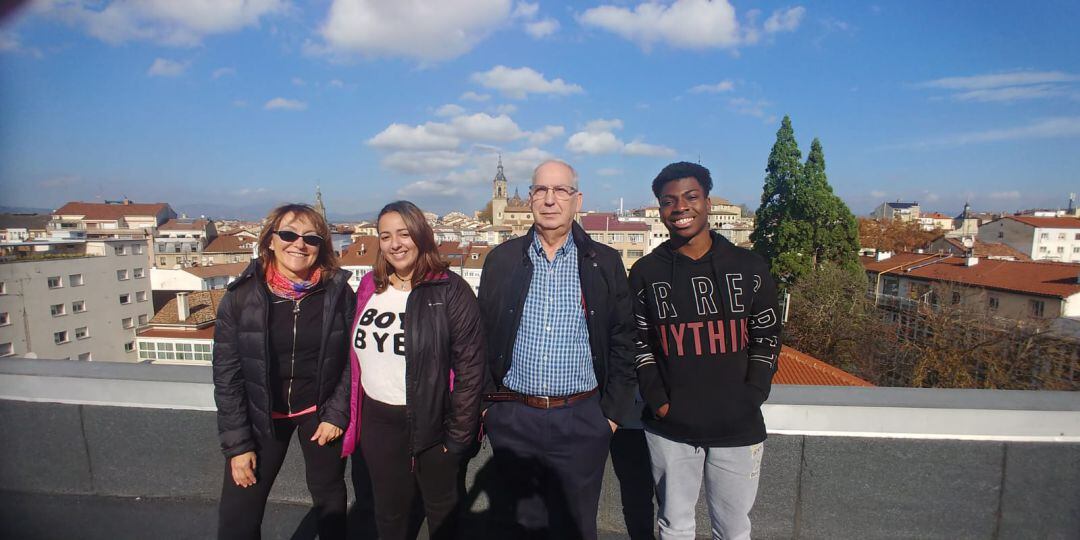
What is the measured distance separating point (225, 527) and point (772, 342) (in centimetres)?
226

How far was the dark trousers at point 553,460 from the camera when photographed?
188 cm

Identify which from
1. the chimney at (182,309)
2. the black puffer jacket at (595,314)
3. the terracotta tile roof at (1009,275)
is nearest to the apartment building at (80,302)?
the chimney at (182,309)

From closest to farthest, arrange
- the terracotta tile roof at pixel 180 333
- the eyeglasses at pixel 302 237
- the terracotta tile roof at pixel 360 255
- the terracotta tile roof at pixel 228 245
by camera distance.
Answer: the eyeglasses at pixel 302 237 → the terracotta tile roof at pixel 180 333 → the terracotta tile roof at pixel 360 255 → the terracotta tile roof at pixel 228 245

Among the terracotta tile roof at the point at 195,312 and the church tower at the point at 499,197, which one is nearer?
the terracotta tile roof at the point at 195,312

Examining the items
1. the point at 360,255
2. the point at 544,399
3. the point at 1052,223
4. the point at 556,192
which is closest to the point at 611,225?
the point at 360,255

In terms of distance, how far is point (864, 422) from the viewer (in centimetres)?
210

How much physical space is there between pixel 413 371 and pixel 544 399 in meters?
0.51

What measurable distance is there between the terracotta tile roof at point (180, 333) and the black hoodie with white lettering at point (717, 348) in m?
22.9

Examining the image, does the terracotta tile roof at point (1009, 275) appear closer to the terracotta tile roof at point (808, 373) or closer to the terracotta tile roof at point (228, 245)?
the terracotta tile roof at point (808, 373)

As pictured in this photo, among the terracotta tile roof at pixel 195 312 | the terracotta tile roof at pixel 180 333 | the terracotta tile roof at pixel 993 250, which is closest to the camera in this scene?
the terracotta tile roof at pixel 180 333

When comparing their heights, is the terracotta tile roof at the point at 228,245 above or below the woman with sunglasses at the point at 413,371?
below

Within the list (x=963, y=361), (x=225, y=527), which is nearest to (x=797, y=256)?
(x=963, y=361)

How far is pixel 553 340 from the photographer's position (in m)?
1.91

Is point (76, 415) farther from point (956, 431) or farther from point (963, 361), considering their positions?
point (963, 361)
